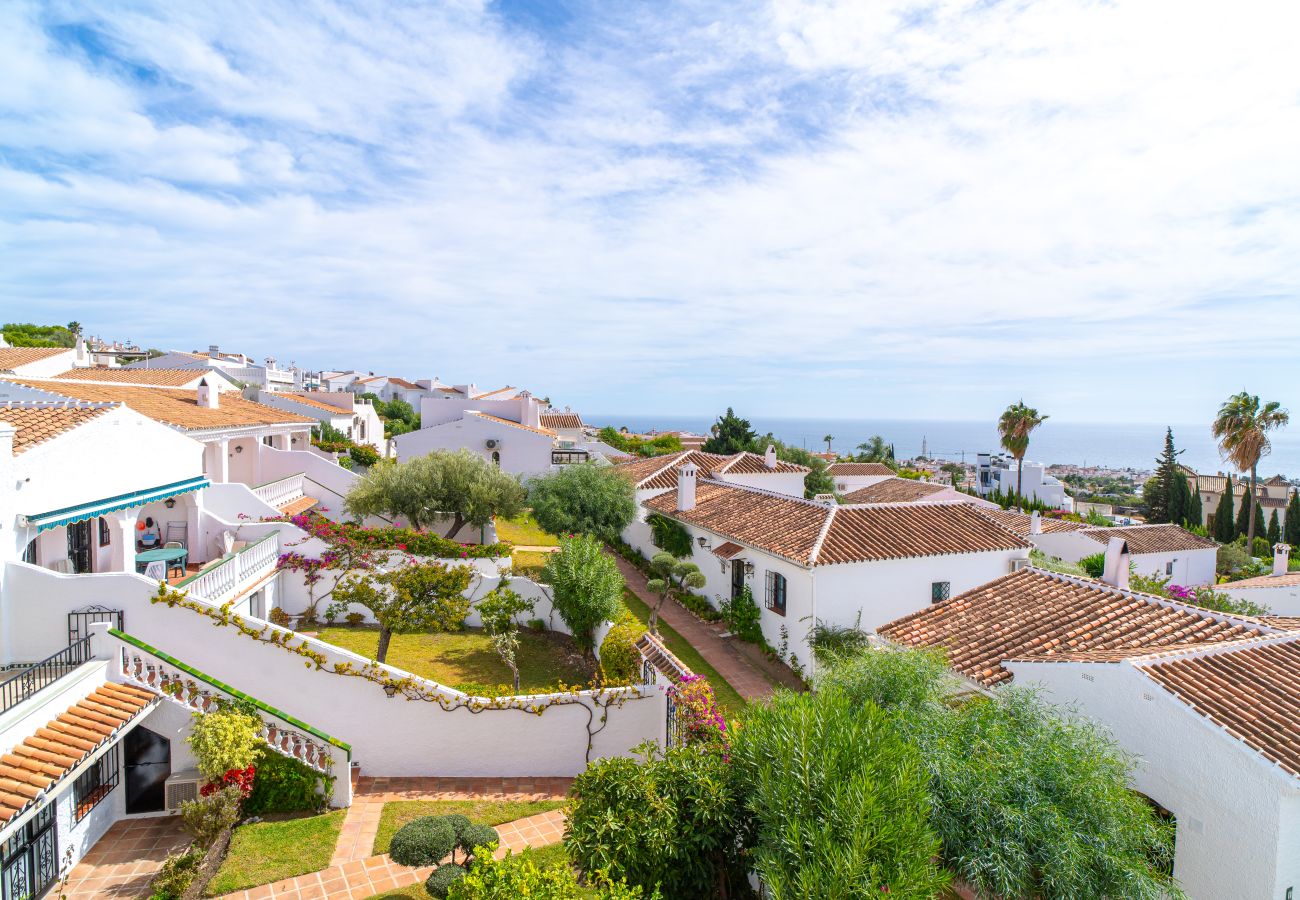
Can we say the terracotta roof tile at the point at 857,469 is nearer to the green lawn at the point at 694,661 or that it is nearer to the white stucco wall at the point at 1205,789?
the green lawn at the point at 694,661

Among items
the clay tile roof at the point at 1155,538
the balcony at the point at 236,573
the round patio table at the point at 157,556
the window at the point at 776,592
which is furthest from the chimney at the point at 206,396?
the clay tile roof at the point at 1155,538

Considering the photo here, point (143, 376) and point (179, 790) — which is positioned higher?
point (143, 376)

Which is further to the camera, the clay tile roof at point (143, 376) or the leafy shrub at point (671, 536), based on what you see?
the clay tile roof at point (143, 376)

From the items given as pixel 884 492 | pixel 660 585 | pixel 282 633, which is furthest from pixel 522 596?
pixel 884 492

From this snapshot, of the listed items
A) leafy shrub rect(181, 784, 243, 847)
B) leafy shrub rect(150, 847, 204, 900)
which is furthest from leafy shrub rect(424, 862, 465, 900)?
leafy shrub rect(181, 784, 243, 847)

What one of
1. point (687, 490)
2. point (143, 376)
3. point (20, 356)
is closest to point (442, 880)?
point (687, 490)

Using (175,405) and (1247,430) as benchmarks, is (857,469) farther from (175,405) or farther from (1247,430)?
(175,405)
